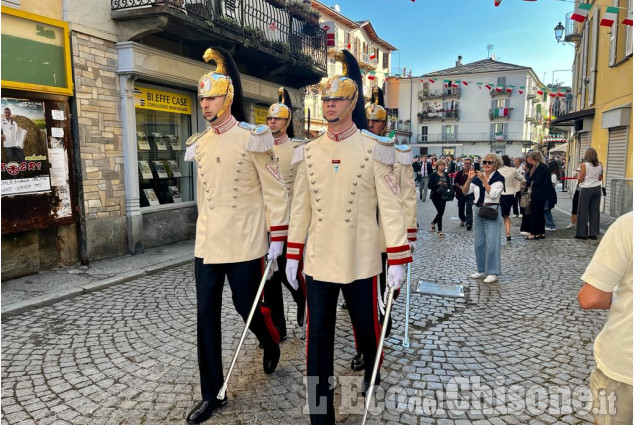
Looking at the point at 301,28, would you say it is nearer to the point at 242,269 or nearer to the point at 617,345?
the point at 242,269

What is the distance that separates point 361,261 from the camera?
3.01 metres

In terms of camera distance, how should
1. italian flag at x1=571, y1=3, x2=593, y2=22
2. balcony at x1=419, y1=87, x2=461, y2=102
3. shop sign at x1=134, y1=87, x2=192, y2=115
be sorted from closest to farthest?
italian flag at x1=571, y1=3, x2=593, y2=22
shop sign at x1=134, y1=87, x2=192, y2=115
balcony at x1=419, y1=87, x2=461, y2=102

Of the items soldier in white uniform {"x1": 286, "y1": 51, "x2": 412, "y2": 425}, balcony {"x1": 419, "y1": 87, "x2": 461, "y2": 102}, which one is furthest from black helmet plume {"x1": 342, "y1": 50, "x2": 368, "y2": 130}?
balcony {"x1": 419, "y1": 87, "x2": 461, "y2": 102}

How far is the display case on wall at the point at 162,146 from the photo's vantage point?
915cm

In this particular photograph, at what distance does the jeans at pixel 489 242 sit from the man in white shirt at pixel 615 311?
4.88 metres

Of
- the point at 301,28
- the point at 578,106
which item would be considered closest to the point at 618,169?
the point at 578,106

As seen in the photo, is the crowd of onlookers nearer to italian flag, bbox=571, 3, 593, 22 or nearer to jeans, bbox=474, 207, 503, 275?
jeans, bbox=474, 207, 503, 275

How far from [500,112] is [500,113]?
14 centimetres

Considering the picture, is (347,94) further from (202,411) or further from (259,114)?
(259,114)

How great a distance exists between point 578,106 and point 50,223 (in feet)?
67.7

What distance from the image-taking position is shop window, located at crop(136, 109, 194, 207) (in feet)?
30.2

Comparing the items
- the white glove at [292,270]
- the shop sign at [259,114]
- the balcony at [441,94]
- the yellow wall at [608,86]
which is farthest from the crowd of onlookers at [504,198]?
the balcony at [441,94]

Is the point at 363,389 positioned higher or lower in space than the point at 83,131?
lower

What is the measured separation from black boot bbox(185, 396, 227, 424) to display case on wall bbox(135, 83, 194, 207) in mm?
6639
